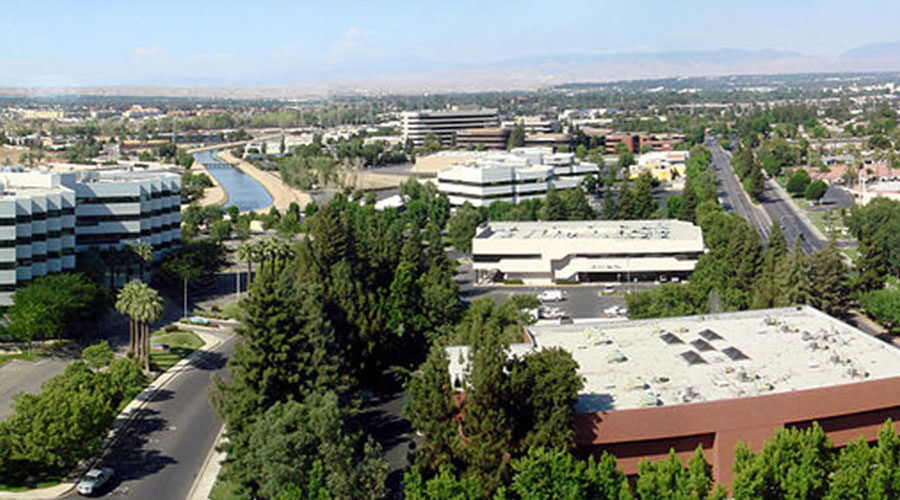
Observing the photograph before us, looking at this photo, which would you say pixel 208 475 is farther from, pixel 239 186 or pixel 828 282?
pixel 239 186

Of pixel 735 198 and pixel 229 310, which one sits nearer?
pixel 229 310

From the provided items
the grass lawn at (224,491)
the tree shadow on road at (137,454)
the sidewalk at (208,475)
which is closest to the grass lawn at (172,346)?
the tree shadow on road at (137,454)

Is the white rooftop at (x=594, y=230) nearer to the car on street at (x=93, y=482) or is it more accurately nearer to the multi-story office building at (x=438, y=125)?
the car on street at (x=93, y=482)

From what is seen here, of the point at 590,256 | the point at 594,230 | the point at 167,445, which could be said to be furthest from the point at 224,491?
the point at 594,230

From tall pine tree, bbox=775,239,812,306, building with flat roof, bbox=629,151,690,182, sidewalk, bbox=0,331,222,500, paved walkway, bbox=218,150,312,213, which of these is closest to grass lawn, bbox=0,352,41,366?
sidewalk, bbox=0,331,222,500

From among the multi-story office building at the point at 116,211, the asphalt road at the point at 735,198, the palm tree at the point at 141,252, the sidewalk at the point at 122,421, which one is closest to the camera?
the sidewalk at the point at 122,421

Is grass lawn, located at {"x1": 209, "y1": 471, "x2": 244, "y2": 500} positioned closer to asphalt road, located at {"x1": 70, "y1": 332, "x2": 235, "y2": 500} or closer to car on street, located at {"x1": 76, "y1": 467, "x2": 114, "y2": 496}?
asphalt road, located at {"x1": 70, "y1": 332, "x2": 235, "y2": 500}

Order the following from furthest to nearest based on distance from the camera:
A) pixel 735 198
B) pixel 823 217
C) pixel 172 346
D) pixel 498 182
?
pixel 735 198
pixel 498 182
pixel 823 217
pixel 172 346
